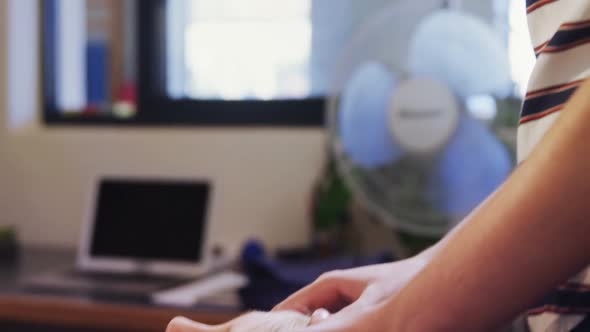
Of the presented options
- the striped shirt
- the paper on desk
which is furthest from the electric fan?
the striped shirt

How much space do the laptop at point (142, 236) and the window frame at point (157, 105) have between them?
34 cm

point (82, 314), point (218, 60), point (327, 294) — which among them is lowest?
point (82, 314)

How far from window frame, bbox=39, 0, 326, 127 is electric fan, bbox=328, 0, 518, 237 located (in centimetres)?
36

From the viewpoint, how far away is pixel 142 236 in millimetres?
1452

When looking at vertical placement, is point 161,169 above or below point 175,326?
below

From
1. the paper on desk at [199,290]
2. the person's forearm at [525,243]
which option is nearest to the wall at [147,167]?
the paper on desk at [199,290]

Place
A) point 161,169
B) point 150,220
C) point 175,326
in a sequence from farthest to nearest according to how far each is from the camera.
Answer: point 161,169, point 150,220, point 175,326

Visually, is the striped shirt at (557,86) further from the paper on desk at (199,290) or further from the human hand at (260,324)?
the paper on desk at (199,290)

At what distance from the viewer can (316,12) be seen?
1685 millimetres

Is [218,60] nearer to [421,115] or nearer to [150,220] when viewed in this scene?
[150,220]

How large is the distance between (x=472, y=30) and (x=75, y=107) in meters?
1.26

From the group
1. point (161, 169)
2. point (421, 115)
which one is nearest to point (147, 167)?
point (161, 169)

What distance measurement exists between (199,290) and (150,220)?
0.26m

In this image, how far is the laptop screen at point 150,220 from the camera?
141cm
